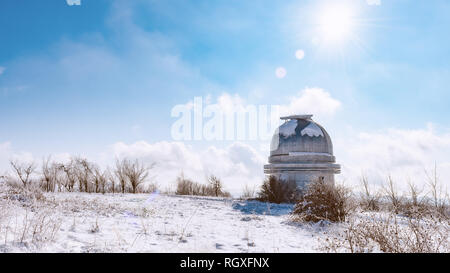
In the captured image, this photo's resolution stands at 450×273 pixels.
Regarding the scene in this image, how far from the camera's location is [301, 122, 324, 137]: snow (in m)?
18.2

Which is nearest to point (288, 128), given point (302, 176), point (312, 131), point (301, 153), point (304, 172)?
point (312, 131)

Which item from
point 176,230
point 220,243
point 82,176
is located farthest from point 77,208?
point 82,176

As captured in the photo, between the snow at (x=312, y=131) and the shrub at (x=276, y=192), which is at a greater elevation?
the snow at (x=312, y=131)

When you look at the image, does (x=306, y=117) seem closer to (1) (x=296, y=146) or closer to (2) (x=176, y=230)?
(1) (x=296, y=146)

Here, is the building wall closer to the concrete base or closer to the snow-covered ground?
the concrete base

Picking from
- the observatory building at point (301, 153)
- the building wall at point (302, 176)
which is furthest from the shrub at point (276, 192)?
the observatory building at point (301, 153)

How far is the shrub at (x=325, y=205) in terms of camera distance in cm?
801

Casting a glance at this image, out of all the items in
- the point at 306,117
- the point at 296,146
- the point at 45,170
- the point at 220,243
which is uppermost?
the point at 306,117

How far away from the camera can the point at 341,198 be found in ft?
26.8

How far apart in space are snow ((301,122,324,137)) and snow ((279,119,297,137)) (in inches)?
28.1

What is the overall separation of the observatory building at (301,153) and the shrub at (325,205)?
8.34 meters

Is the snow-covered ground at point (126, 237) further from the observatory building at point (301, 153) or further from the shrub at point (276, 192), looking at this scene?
the observatory building at point (301, 153)

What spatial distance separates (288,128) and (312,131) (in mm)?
1600
